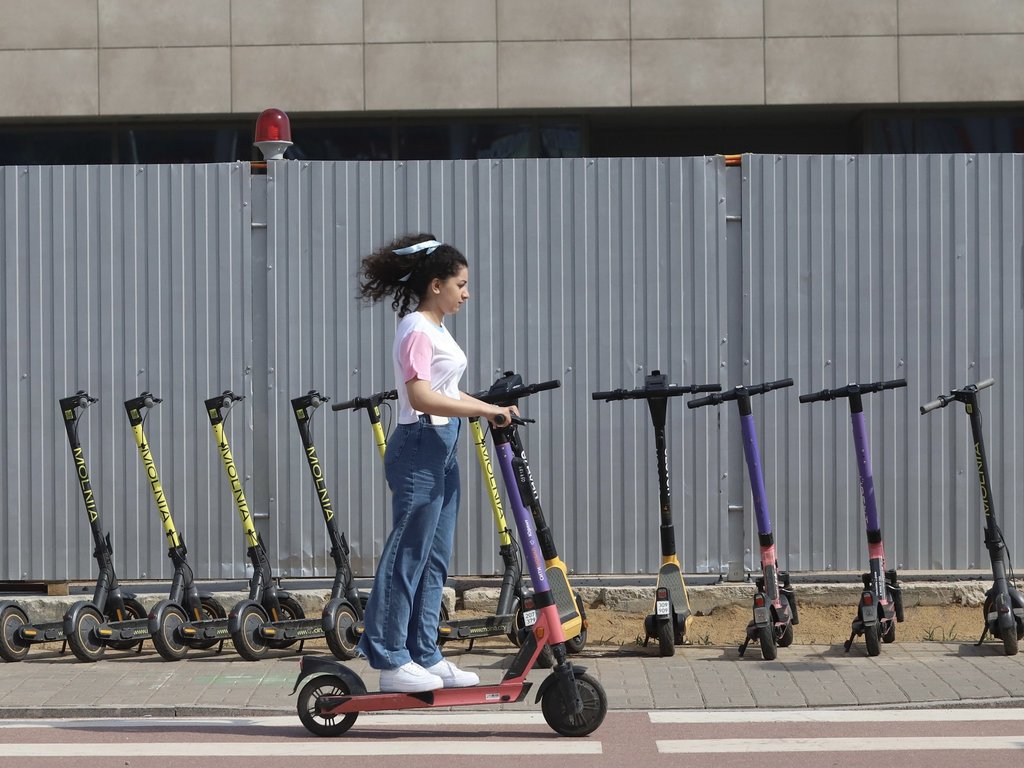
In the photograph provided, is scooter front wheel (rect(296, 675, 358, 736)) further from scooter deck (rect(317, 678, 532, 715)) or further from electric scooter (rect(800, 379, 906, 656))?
electric scooter (rect(800, 379, 906, 656))

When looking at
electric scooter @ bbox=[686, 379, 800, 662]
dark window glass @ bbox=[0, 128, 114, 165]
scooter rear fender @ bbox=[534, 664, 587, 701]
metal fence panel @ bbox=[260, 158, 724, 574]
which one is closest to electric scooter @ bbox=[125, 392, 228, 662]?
metal fence panel @ bbox=[260, 158, 724, 574]

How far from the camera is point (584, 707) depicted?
21.1ft

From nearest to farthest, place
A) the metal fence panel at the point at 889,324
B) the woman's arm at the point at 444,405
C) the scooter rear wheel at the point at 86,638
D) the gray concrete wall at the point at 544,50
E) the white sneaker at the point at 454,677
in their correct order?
the woman's arm at the point at 444,405
the white sneaker at the point at 454,677
the scooter rear wheel at the point at 86,638
the metal fence panel at the point at 889,324
the gray concrete wall at the point at 544,50

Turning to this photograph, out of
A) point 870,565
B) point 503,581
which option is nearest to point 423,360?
point 503,581

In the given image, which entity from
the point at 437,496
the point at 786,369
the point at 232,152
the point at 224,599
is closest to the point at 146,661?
the point at 224,599

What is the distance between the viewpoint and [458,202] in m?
9.63

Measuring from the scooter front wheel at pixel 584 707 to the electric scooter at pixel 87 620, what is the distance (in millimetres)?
2899

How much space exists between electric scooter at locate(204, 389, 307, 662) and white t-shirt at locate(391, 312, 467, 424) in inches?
86.8

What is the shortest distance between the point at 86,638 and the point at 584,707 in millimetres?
3266

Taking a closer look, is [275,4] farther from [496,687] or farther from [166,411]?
[496,687]

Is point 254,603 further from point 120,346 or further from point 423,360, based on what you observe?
point 423,360

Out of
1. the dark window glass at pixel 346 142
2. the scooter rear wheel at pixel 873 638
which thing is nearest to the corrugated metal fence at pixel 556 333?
the scooter rear wheel at pixel 873 638

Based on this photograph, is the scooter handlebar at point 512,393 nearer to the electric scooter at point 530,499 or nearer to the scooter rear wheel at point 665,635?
the electric scooter at point 530,499

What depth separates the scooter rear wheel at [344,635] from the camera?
8328 millimetres
